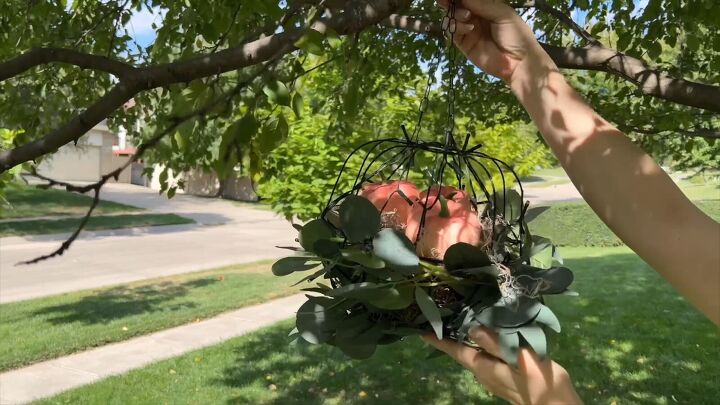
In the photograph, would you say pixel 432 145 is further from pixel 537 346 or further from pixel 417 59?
pixel 417 59

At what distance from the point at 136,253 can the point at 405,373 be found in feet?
30.0

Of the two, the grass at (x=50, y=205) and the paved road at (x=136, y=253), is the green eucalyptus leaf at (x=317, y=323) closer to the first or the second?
the paved road at (x=136, y=253)

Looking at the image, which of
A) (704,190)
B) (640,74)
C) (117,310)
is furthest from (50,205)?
(704,190)

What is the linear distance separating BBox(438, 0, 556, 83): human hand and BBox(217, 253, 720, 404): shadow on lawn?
3.35 metres

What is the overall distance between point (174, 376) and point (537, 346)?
180 inches

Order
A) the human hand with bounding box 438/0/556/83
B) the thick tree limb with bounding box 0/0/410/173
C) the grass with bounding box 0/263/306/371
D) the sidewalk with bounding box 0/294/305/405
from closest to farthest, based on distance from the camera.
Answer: the human hand with bounding box 438/0/556/83 < the thick tree limb with bounding box 0/0/410/173 < the sidewalk with bounding box 0/294/305/405 < the grass with bounding box 0/263/306/371

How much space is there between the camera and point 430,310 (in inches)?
47.8

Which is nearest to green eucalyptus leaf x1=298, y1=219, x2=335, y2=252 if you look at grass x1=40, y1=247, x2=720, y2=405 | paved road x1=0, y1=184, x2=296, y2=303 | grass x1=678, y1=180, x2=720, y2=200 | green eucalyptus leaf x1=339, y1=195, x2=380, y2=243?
green eucalyptus leaf x1=339, y1=195, x2=380, y2=243

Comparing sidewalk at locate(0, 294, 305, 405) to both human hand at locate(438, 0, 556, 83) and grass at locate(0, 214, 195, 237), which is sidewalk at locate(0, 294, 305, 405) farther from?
grass at locate(0, 214, 195, 237)

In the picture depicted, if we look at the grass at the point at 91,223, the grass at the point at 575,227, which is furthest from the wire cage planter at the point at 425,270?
the grass at the point at 91,223

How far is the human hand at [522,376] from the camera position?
119cm

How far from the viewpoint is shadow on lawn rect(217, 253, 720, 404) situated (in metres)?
4.69

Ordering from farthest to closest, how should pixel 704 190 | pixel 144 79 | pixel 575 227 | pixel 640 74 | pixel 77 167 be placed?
pixel 77 167 < pixel 704 190 < pixel 575 227 < pixel 640 74 < pixel 144 79

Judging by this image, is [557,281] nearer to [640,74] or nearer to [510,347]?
[510,347]
